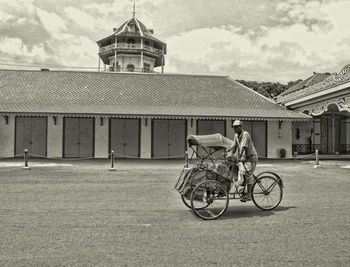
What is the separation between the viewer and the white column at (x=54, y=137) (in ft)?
67.4

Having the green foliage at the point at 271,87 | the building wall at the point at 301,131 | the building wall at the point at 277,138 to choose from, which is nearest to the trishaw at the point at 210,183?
the building wall at the point at 277,138

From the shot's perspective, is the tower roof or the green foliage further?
the green foliage

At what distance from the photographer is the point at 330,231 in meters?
5.94

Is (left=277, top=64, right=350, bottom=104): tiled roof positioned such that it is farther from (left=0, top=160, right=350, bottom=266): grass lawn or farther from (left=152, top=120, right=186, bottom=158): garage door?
(left=0, top=160, right=350, bottom=266): grass lawn

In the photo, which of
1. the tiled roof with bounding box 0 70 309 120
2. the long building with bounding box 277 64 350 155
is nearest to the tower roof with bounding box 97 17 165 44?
the tiled roof with bounding box 0 70 309 120

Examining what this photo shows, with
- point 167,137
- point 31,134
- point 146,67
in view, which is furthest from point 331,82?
point 146,67

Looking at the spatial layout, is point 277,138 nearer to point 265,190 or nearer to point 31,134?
point 265,190

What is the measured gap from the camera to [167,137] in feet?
70.4

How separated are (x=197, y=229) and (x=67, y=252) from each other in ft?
7.41

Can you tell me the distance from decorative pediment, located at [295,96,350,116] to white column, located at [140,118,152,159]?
998 centimetres

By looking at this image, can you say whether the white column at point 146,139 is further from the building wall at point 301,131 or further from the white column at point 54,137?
the building wall at point 301,131

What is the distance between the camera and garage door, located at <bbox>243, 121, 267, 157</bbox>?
2178 centimetres

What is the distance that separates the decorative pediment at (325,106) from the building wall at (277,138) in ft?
4.71

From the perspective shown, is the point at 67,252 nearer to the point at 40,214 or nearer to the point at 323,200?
the point at 40,214
